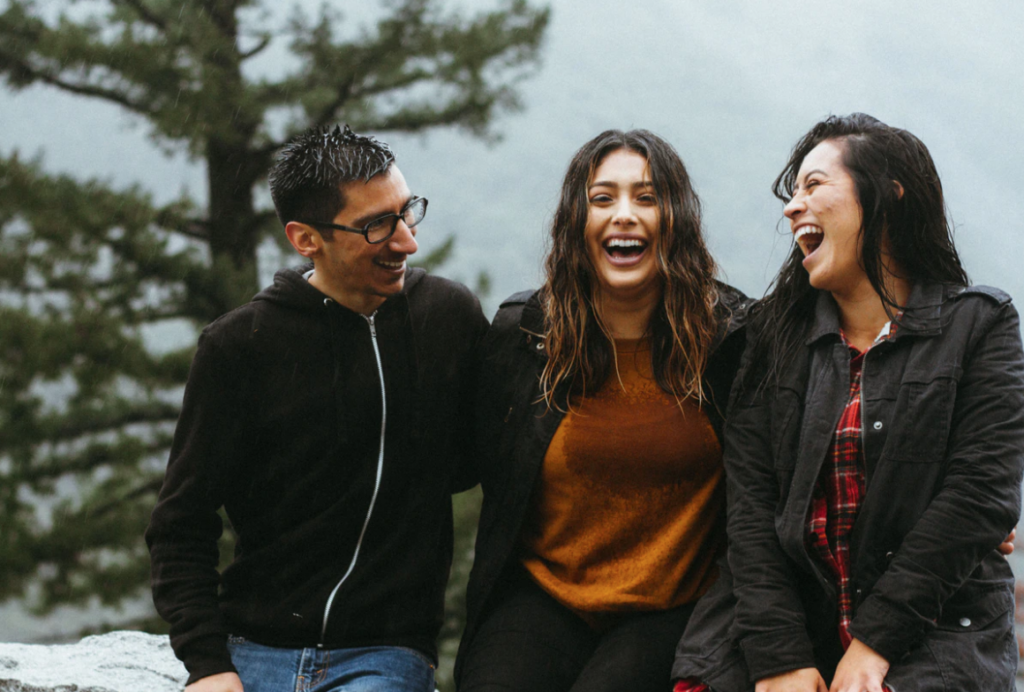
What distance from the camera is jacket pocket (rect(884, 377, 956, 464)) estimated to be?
191 centimetres

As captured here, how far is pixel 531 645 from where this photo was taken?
2270 mm

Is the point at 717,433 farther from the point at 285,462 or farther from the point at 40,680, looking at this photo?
the point at 40,680

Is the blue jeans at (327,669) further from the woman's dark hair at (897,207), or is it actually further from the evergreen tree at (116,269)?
the evergreen tree at (116,269)

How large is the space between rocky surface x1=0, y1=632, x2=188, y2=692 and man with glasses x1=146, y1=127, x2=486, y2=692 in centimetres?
34

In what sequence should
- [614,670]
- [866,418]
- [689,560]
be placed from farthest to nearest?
[689,560], [614,670], [866,418]

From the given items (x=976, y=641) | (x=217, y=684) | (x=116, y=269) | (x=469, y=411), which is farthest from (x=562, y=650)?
(x=116, y=269)

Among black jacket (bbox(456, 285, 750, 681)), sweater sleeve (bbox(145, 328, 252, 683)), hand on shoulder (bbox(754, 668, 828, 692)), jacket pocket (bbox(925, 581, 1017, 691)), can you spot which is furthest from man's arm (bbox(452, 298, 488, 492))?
jacket pocket (bbox(925, 581, 1017, 691))

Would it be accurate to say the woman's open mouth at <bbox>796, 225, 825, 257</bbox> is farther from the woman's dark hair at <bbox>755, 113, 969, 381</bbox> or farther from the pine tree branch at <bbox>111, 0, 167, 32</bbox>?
the pine tree branch at <bbox>111, 0, 167, 32</bbox>

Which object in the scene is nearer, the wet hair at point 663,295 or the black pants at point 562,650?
the black pants at point 562,650

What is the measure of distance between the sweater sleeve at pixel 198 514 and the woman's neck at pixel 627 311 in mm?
960

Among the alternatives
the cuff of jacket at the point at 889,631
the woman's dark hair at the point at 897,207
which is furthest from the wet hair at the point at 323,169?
the cuff of jacket at the point at 889,631

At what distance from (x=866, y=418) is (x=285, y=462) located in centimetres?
138

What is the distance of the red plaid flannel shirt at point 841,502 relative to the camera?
2.00 metres

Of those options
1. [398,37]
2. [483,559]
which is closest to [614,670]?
[483,559]
